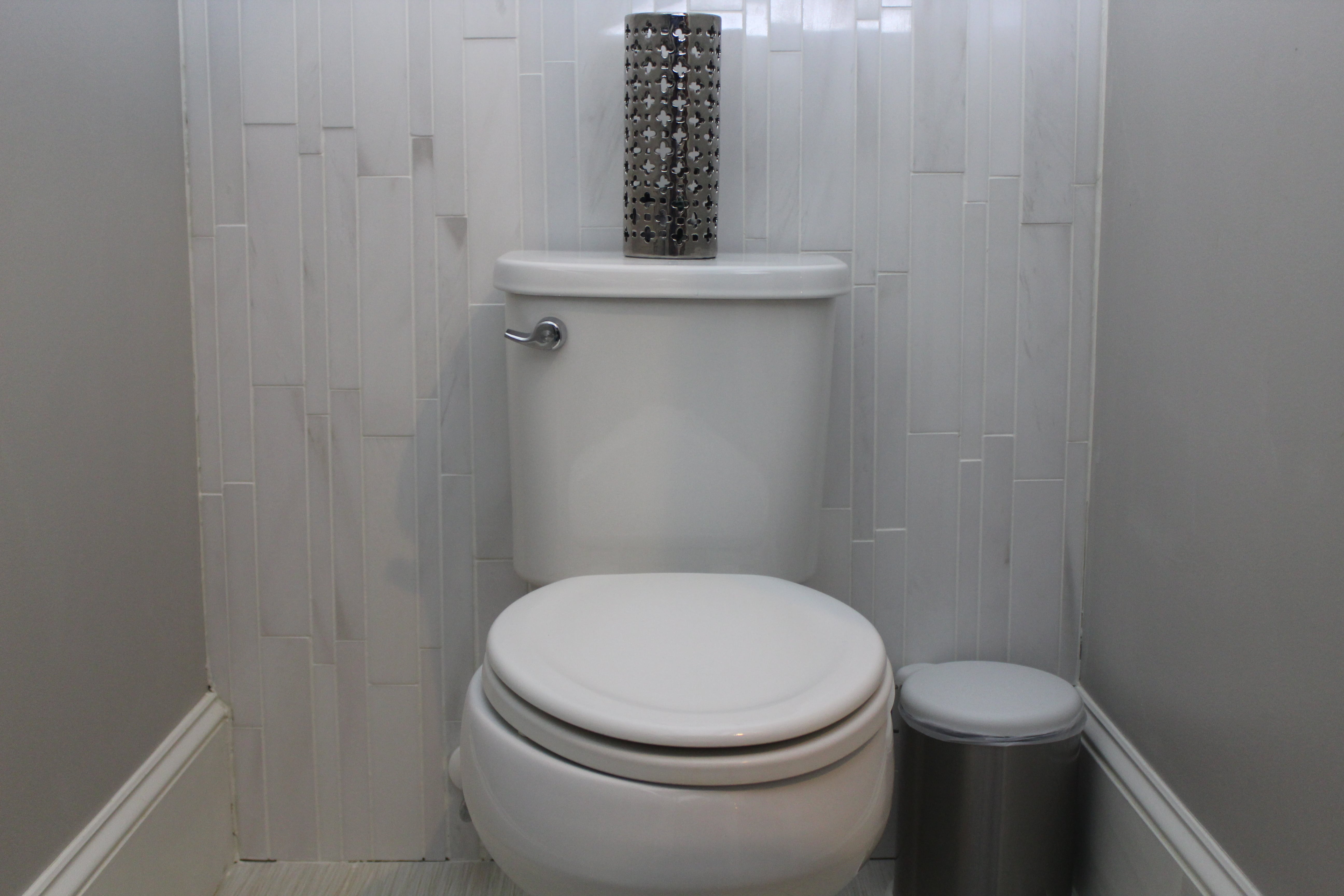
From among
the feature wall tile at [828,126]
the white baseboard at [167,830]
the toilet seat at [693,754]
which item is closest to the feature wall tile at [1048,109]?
the feature wall tile at [828,126]

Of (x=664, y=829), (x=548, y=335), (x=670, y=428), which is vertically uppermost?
(x=548, y=335)

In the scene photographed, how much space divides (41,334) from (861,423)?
3.09ft

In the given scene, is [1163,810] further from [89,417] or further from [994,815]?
[89,417]

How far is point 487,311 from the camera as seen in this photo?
1461mm

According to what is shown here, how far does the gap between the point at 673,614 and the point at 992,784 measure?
54cm

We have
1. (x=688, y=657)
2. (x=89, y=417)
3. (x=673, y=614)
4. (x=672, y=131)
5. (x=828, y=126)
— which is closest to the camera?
(x=688, y=657)

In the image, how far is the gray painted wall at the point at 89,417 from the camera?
3.49ft

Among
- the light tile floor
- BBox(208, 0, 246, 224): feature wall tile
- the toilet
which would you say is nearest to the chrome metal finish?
the light tile floor

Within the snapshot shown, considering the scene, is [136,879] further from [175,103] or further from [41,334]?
[175,103]

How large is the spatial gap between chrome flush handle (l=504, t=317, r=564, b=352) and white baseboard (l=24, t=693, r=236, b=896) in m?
0.68

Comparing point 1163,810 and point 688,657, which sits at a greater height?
point 688,657

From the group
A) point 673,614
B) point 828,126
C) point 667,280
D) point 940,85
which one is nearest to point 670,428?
point 667,280

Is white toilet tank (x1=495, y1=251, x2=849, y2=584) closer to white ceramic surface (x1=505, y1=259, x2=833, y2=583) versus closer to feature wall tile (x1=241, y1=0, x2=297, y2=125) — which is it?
white ceramic surface (x1=505, y1=259, x2=833, y2=583)

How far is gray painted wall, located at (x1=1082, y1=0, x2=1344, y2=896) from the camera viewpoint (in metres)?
0.96
